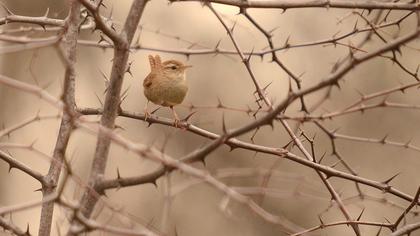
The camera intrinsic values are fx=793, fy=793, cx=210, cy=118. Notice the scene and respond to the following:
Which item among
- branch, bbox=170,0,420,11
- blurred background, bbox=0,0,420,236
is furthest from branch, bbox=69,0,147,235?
blurred background, bbox=0,0,420,236

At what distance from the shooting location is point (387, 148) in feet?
41.0

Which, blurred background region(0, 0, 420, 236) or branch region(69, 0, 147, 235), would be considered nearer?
branch region(69, 0, 147, 235)

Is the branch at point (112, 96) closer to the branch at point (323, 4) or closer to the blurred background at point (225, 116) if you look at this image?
the branch at point (323, 4)

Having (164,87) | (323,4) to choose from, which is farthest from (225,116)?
(323,4)

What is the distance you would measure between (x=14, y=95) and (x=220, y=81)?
10.8 feet

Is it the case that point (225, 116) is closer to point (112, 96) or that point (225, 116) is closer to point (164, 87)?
point (164, 87)

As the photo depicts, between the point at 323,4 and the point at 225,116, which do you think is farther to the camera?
the point at 225,116

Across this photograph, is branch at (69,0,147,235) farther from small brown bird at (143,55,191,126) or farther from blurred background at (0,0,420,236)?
blurred background at (0,0,420,236)

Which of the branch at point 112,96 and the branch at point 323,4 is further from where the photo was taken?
the branch at point 323,4

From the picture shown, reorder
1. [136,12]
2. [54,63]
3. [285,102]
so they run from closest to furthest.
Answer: [285,102]
[136,12]
[54,63]

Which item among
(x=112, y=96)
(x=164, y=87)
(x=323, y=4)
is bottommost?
(x=112, y=96)

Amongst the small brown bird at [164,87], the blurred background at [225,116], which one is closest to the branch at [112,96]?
the small brown bird at [164,87]

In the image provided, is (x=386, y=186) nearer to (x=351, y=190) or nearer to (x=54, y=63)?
(x=351, y=190)

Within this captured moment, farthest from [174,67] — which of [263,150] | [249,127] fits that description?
[249,127]
